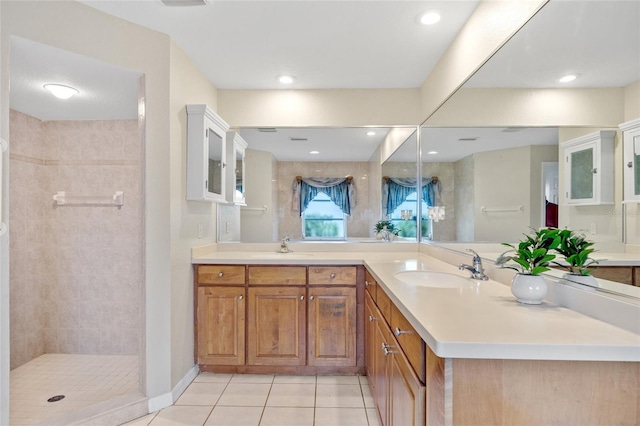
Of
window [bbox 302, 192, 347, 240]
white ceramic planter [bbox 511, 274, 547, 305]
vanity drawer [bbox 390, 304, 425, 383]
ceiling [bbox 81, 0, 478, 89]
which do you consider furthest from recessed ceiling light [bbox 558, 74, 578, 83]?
window [bbox 302, 192, 347, 240]

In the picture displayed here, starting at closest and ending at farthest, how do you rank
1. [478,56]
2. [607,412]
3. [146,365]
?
[607,412] → [478,56] → [146,365]

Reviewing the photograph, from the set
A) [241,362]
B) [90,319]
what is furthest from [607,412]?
[90,319]

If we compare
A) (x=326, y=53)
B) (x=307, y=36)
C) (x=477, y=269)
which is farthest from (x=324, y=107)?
(x=477, y=269)

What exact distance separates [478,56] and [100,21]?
2.10 meters

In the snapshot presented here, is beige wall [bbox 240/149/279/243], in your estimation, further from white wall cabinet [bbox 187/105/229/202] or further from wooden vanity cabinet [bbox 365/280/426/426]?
wooden vanity cabinet [bbox 365/280/426/426]

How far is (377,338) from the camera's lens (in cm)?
185

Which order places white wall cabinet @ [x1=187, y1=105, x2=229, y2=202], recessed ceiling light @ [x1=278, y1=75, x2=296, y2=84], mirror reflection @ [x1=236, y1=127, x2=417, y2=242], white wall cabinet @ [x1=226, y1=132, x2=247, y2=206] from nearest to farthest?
white wall cabinet @ [x1=187, y1=105, x2=229, y2=202] < recessed ceiling light @ [x1=278, y1=75, x2=296, y2=84] < white wall cabinet @ [x1=226, y1=132, x2=247, y2=206] < mirror reflection @ [x1=236, y1=127, x2=417, y2=242]

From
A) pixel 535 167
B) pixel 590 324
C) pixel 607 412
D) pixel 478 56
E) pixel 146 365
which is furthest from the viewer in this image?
pixel 146 365

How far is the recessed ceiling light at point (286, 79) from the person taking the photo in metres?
2.67

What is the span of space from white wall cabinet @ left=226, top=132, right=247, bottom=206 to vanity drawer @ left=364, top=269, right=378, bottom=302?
1.28m

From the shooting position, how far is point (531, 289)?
120cm

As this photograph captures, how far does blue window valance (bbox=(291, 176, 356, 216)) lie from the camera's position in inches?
118

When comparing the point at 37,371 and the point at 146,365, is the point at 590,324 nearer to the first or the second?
the point at 146,365

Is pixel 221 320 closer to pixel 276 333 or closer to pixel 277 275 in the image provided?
pixel 276 333
